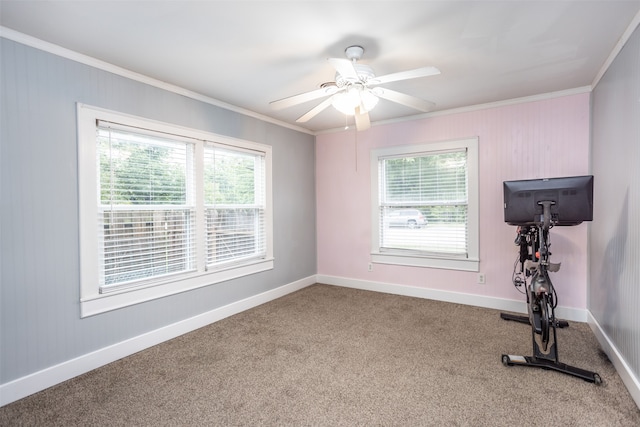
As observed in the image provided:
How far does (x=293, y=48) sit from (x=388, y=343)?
261 centimetres

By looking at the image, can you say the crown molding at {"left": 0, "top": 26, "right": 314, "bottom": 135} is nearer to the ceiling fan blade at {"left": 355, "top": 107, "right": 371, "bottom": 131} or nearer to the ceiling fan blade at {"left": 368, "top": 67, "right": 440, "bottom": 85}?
the ceiling fan blade at {"left": 355, "top": 107, "right": 371, "bottom": 131}

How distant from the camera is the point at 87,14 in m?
1.96

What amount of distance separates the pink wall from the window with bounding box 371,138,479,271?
113 millimetres

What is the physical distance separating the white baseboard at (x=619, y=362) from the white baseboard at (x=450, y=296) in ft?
1.04

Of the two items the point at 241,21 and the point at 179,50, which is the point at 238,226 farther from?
the point at 241,21

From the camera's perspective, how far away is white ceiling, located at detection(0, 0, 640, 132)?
75.9 inches

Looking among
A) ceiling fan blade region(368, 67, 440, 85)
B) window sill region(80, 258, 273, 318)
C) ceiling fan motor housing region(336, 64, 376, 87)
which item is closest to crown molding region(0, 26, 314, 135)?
ceiling fan motor housing region(336, 64, 376, 87)

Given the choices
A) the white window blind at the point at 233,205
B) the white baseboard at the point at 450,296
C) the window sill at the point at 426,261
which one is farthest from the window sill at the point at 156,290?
the window sill at the point at 426,261

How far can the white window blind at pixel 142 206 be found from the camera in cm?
264

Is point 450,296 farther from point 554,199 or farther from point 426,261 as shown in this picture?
point 554,199

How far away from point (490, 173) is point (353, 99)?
2250 mm

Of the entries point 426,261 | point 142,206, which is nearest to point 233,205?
point 142,206

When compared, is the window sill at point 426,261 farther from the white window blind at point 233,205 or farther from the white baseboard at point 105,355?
the white baseboard at point 105,355

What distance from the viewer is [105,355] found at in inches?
Result: 102
